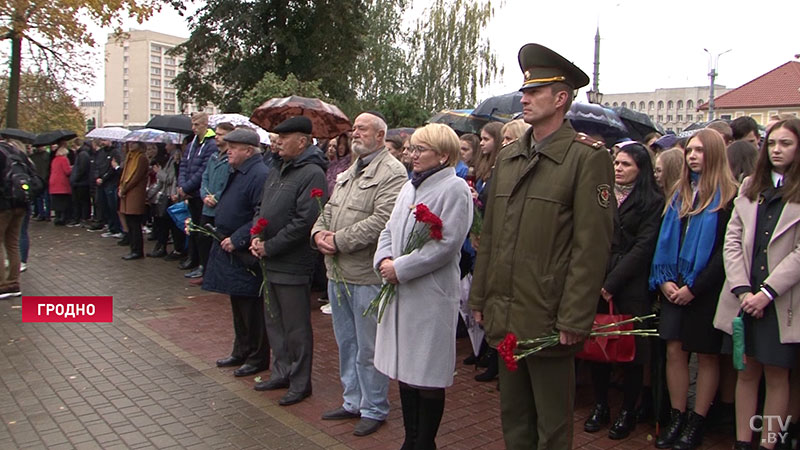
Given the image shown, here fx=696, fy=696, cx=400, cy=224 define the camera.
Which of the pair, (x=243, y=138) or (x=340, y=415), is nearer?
(x=340, y=415)

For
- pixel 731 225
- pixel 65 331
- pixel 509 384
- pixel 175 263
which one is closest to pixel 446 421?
pixel 509 384

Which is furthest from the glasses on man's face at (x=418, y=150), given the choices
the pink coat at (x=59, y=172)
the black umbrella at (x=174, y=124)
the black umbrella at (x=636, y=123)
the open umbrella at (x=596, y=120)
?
the pink coat at (x=59, y=172)

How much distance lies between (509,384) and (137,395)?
3329 mm

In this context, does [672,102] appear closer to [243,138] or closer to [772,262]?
[243,138]

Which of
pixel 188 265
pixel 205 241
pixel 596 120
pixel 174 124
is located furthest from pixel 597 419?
pixel 174 124

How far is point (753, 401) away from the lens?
429 centimetres

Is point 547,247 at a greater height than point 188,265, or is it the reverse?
point 547,247

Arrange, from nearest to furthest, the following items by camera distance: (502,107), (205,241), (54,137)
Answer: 1. (205,241)
2. (502,107)
3. (54,137)

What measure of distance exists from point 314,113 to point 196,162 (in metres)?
1.90

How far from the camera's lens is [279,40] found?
25.0 m

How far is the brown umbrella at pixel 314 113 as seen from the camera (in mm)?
9078

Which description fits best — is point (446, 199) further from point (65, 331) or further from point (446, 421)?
point (65, 331)

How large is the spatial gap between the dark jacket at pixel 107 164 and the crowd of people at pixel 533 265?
923cm
